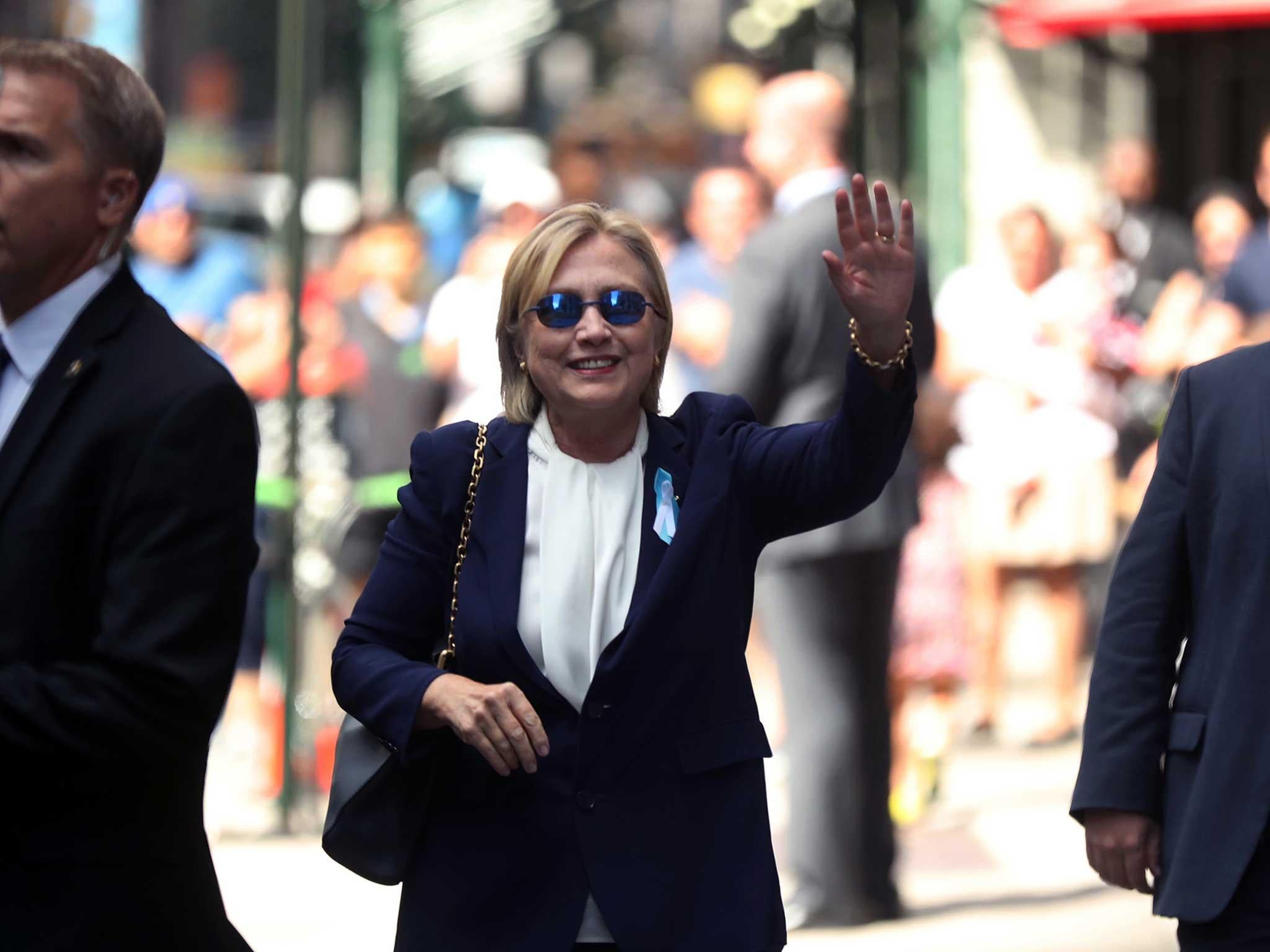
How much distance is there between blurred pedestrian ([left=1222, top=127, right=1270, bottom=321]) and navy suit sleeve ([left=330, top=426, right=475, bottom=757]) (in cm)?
777

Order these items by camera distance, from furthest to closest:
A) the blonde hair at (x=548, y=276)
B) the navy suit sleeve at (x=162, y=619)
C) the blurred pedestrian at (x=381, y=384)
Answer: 1. the blurred pedestrian at (x=381, y=384)
2. the blonde hair at (x=548, y=276)
3. the navy suit sleeve at (x=162, y=619)

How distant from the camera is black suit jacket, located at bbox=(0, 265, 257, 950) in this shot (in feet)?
9.93

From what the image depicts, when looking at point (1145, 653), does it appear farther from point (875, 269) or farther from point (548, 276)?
point (548, 276)

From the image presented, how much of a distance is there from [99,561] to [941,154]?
9634mm

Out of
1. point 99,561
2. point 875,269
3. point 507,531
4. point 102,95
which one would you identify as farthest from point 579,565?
point 102,95

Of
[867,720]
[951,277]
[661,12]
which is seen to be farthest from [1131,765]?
[661,12]

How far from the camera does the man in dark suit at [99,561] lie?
3.04 m

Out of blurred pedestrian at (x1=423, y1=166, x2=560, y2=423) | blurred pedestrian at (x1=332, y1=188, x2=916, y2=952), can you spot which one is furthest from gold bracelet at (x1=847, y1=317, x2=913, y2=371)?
blurred pedestrian at (x1=423, y1=166, x2=560, y2=423)

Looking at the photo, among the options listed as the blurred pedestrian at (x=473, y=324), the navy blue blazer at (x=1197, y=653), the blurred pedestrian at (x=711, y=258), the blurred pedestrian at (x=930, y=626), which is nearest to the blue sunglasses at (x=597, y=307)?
the navy blue blazer at (x=1197, y=653)

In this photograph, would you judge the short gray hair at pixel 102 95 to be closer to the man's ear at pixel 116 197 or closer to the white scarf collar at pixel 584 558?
the man's ear at pixel 116 197

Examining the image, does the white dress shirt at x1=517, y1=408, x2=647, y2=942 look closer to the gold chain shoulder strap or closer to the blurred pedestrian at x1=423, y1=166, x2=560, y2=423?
the gold chain shoulder strap

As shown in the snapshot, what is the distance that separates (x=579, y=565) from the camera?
3.46 m

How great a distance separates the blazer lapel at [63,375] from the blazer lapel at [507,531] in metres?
0.62

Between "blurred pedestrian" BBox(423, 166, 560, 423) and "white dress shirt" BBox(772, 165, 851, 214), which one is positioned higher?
"white dress shirt" BBox(772, 165, 851, 214)
